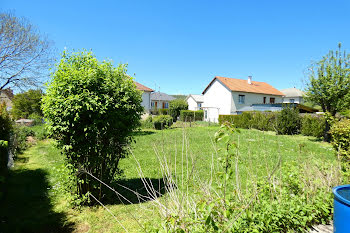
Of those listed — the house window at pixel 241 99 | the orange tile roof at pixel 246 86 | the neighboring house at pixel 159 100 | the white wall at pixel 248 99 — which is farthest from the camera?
the neighboring house at pixel 159 100

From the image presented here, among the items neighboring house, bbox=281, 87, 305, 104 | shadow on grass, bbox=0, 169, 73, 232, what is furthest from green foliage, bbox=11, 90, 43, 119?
neighboring house, bbox=281, 87, 305, 104

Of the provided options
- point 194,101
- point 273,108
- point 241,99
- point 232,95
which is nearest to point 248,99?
point 241,99

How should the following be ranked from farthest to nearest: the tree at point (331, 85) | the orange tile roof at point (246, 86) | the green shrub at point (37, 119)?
the orange tile roof at point (246, 86)
the green shrub at point (37, 119)
the tree at point (331, 85)

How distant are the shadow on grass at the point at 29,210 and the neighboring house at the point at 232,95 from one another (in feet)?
95.1

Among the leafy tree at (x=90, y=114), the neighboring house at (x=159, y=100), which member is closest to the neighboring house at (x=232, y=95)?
the neighboring house at (x=159, y=100)

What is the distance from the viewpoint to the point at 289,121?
17.4 m

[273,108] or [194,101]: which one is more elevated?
[194,101]

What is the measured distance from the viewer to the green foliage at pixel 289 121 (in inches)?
683

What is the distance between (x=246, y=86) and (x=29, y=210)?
3488 cm

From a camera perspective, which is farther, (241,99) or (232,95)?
(241,99)

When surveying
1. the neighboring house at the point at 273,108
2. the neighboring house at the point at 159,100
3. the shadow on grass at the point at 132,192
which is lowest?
the shadow on grass at the point at 132,192

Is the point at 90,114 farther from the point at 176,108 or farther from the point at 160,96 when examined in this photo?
the point at 160,96

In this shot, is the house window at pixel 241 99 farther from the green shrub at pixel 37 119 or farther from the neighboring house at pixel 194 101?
the green shrub at pixel 37 119

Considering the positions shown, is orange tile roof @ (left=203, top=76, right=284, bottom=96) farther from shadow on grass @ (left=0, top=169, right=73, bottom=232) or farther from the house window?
shadow on grass @ (left=0, top=169, right=73, bottom=232)
